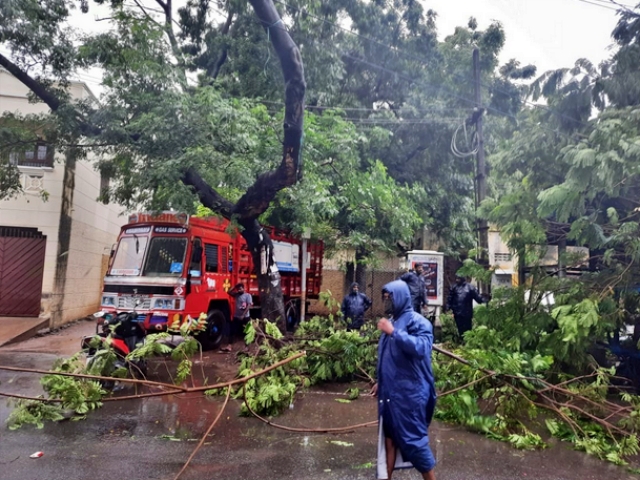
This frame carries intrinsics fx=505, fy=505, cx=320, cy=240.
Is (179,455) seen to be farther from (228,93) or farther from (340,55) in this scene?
(340,55)

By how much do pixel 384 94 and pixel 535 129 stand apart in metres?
8.07

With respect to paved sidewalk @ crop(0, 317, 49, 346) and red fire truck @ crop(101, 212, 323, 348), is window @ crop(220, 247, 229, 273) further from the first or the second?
paved sidewalk @ crop(0, 317, 49, 346)

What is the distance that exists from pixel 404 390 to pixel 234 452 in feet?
6.84

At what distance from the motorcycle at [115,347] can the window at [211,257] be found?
10.2ft

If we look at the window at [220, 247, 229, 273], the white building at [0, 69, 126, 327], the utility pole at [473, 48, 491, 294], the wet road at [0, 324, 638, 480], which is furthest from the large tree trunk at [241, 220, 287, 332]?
the white building at [0, 69, 126, 327]

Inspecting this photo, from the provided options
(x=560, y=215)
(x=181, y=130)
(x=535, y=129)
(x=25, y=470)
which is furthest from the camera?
(x=181, y=130)

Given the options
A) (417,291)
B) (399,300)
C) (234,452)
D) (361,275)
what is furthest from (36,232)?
(399,300)

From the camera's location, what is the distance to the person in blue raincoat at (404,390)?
366 cm

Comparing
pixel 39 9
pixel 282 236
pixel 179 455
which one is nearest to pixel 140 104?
pixel 39 9

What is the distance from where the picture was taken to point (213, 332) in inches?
443

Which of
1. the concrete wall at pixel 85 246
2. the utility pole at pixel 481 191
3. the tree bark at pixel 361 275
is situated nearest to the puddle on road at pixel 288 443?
the utility pole at pixel 481 191

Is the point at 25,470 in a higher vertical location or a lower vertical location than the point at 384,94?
lower

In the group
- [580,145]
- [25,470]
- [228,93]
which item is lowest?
[25,470]

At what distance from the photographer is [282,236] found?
13.9m
